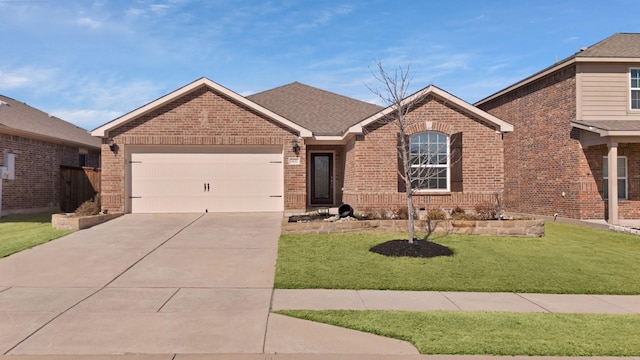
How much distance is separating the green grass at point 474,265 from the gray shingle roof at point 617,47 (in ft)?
25.0

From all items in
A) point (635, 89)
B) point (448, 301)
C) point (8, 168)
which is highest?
point (635, 89)

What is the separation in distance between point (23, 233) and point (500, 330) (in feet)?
41.2

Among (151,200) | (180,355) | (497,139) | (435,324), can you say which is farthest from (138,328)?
(497,139)

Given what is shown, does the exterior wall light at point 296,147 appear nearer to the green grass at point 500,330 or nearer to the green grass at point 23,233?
the green grass at point 23,233

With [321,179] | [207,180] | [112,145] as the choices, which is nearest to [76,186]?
[112,145]

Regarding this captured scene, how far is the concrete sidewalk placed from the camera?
596cm

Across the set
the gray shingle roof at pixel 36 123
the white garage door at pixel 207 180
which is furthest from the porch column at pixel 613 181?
the gray shingle roof at pixel 36 123

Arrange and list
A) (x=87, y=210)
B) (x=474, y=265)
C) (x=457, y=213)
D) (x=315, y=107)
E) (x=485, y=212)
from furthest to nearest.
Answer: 1. (x=315, y=107)
2. (x=457, y=213)
3. (x=485, y=212)
4. (x=87, y=210)
5. (x=474, y=265)

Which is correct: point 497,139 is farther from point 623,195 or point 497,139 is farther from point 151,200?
point 151,200

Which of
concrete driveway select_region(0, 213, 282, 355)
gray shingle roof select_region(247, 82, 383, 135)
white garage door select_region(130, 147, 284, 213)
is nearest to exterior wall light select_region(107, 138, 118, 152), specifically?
white garage door select_region(130, 147, 284, 213)

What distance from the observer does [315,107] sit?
66.4ft

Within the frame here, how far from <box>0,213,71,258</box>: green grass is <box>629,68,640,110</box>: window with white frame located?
20.3 meters

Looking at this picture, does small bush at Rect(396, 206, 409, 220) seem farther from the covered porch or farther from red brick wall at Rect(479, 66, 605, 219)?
the covered porch

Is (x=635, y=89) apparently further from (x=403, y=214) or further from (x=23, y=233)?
(x=23, y=233)
